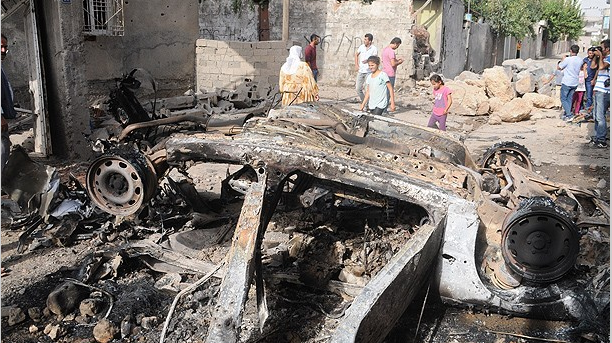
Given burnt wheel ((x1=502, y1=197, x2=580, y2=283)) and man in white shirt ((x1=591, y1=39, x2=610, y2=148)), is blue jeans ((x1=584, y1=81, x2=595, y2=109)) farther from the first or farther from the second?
burnt wheel ((x1=502, y1=197, x2=580, y2=283))

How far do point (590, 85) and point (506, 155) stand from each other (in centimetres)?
707

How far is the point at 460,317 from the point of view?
4285 mm

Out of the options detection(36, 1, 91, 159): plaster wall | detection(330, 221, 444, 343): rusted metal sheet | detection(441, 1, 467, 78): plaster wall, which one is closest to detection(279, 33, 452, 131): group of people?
detection(36, 1, 91, 159): plaster wall

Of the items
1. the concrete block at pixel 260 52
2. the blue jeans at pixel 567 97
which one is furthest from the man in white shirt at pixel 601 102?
the concrete block at pixel 260 52

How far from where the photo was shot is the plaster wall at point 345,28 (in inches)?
782

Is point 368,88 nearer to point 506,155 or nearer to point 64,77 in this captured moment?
point 506,155

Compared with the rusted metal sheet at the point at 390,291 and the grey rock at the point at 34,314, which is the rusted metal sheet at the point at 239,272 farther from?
the grey rock at the point at 34,314

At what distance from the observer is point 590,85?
41.3 ft

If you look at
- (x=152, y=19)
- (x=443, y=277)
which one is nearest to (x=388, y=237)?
(x=443, y=277)

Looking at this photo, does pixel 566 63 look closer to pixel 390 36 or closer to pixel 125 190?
pixel 390 36

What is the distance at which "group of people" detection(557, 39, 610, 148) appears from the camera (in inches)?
416

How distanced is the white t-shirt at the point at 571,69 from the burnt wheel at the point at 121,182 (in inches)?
446

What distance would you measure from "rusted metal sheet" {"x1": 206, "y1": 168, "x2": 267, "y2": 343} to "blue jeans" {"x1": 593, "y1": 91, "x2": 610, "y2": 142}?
902 centimetres

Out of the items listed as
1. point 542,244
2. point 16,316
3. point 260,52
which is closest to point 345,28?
point 260,52
